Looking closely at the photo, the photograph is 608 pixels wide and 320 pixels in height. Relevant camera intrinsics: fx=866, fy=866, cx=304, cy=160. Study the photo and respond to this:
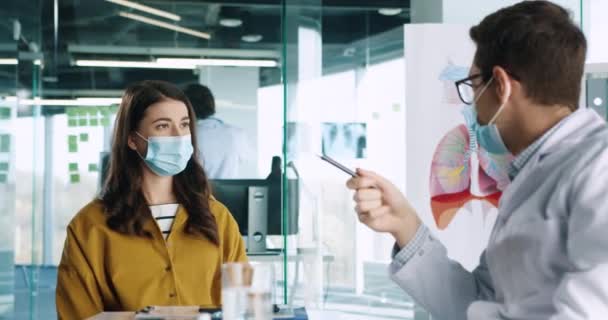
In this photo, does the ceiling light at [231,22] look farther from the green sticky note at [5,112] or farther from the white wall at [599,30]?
the white wall at [599,30]

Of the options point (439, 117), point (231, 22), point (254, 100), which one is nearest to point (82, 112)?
point (254, 100)

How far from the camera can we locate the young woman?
2604mm

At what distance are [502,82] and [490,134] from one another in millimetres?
149

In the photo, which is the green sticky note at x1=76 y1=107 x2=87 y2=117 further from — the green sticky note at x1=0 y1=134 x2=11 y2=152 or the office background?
the green sticky note at x1=0 y1=134 x2=11 y2=152

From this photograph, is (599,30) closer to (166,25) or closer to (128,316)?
(166,25)

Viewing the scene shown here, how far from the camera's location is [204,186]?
9.51 ft

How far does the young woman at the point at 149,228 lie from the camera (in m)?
2.60

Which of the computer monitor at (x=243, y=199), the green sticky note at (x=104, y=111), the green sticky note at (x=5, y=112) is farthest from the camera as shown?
the green sticky note at (x=104, y=111)

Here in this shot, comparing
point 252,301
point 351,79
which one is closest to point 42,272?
point 351,79

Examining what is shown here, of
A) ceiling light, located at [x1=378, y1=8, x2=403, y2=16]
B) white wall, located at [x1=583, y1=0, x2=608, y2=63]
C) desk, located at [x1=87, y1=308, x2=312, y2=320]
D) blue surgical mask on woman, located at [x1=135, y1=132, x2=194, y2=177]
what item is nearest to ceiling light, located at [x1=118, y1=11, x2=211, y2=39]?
ceiling light, located at [x1=378, y1=8, x2=403, y2=16]

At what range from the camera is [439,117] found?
12.6ft

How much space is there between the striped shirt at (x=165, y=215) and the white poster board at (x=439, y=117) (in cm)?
140

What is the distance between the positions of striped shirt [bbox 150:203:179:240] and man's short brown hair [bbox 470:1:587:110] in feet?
4.29

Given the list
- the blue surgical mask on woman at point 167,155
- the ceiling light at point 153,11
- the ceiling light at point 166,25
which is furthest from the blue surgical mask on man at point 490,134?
the ceiling light at point 153,11
